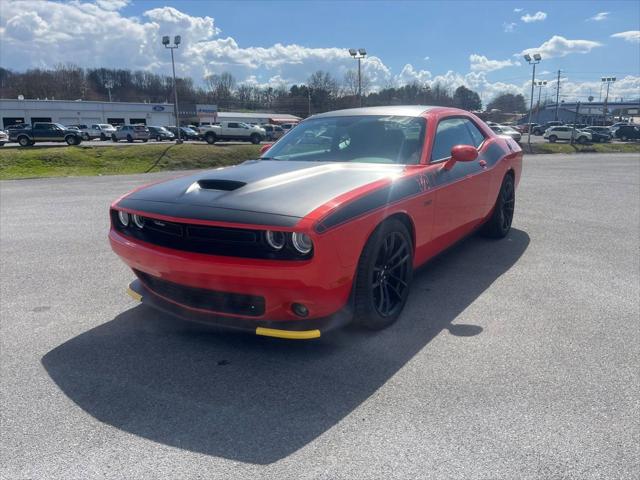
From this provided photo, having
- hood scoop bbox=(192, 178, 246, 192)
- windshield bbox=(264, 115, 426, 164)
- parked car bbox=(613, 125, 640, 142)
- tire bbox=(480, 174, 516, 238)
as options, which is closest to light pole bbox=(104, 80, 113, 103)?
parked car bbox=(613, 125, 640, 142)

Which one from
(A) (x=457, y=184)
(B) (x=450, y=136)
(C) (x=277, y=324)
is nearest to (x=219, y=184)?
(C) (x=277, y=324)

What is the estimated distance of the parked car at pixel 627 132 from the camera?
5167 cm

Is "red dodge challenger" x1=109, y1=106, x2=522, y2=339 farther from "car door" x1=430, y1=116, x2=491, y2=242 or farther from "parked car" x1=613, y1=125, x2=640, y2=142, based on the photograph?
"parked car" x1=613, y1=125, x2=640, y2=142

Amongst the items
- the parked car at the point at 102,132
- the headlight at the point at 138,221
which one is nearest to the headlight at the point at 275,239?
the headlight at the point at 138,221

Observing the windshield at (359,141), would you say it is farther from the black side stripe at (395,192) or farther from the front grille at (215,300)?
the front grille at (215,300)

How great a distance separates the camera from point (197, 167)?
21781 mm

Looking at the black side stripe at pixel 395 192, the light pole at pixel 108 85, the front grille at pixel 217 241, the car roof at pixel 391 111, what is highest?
the light pole at pixel 108 85

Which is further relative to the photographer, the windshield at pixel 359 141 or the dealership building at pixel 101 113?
the dealership building at pixel 101 113

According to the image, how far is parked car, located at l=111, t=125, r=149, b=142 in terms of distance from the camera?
4156cm

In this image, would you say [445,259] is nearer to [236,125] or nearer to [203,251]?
[203,251]

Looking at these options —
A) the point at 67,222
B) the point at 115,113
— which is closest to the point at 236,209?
the point at 67,222

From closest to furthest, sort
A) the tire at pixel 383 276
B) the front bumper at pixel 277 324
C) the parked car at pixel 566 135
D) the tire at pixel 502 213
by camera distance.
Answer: the front bumper at pixel 277 324
the tire at pixel 383 276
the tire at pixel 502 213
the parked car at pixel 566 135

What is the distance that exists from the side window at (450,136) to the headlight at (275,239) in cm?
175

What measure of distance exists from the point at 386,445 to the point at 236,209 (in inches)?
56.7
